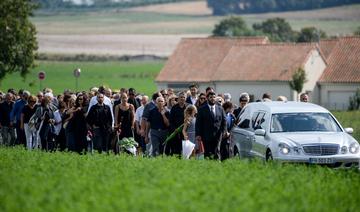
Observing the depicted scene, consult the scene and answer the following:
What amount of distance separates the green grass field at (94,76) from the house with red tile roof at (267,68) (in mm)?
3415

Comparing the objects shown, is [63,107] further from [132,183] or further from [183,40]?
[183,40]

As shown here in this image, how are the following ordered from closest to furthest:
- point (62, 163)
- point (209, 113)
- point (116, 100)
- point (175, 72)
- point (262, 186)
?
point (262, 186)
point (62, 163)
point (209, 113)
point (116, 100)
point (175, 72)

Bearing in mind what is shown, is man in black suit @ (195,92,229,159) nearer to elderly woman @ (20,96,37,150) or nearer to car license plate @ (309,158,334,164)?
car license plate @ (309,158,334,164)

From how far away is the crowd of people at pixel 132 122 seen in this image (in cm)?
2762

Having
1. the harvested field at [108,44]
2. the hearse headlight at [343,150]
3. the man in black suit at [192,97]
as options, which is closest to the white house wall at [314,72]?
the harvested field at [108,44]

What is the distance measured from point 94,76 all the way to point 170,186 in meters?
91.1

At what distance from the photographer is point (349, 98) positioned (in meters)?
94.8

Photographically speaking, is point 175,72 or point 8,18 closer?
point 8,18

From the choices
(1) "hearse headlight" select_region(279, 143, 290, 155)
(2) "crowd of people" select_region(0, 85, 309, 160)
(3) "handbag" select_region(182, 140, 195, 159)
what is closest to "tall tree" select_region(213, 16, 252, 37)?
(2) "crowd of people" select_region(0, 85, 309, 160)

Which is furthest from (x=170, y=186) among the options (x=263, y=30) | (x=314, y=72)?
(x=263, y=30)

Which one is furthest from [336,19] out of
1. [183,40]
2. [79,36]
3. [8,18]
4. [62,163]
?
[62,163]

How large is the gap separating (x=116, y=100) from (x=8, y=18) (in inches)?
1762

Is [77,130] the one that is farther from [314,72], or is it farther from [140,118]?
[314,72]

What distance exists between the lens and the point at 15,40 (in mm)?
77188
